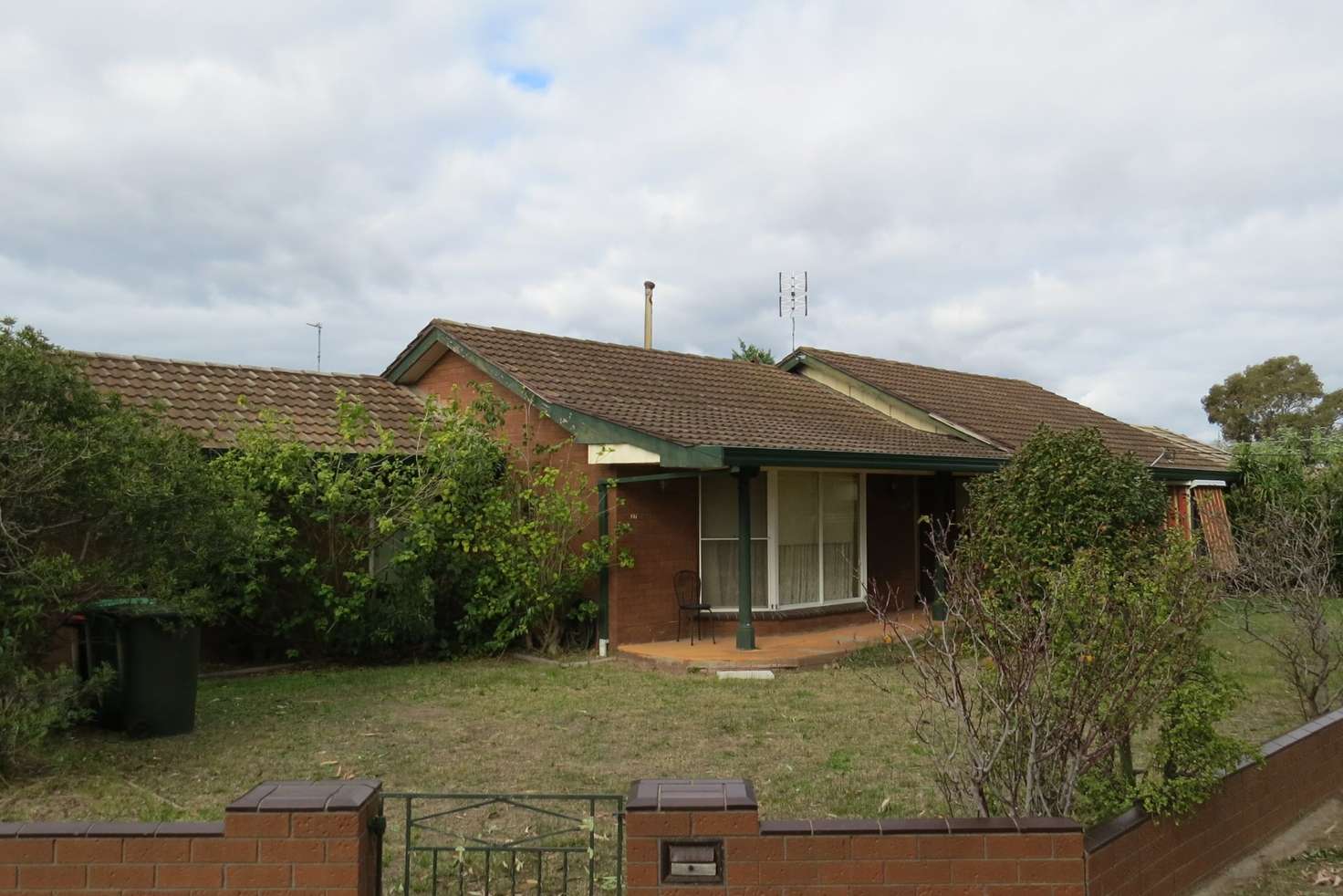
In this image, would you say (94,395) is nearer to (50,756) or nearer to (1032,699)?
(50,756)

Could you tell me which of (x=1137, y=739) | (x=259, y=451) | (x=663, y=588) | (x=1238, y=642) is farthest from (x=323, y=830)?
(x=1238, y=642)

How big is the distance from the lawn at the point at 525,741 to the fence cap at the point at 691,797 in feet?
6.22

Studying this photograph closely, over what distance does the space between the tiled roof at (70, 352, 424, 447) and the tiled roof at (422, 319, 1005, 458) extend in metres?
1.45

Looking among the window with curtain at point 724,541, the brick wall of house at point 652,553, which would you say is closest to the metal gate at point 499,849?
the brick wall of house at point 652,553

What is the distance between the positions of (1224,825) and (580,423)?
8.37 meters

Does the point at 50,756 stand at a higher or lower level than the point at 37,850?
lower

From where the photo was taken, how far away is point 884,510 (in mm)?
15914

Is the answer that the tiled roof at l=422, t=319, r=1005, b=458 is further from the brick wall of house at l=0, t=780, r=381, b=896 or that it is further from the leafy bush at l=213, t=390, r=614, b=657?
the brick wall of house at l=0, t=780, r=381, b=896

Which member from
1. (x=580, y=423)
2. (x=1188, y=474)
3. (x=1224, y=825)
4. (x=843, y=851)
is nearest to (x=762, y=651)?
(x=580, y=423)

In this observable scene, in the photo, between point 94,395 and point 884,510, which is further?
point 884,510

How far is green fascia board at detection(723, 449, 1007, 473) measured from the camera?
37.1ft

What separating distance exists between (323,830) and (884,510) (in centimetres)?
1303

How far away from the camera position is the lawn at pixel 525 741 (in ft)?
21.6

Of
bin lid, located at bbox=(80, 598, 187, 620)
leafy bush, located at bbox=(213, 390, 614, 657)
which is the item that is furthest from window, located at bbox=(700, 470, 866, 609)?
bin lid, located at bbox=(80, 598, 187, 620)
